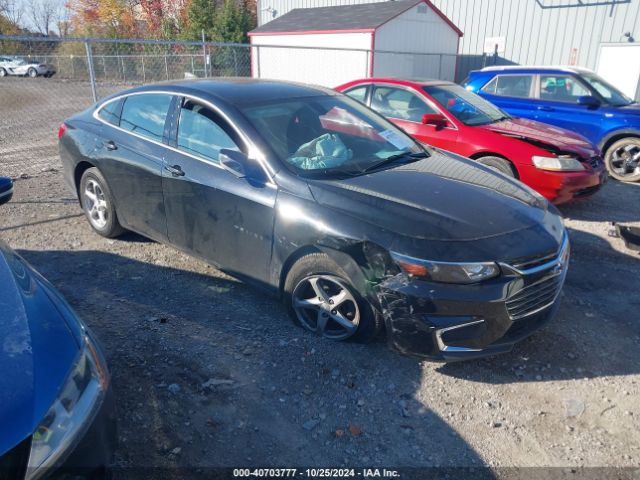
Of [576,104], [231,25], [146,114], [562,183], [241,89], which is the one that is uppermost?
[231,25]

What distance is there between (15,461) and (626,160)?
870 centimetres

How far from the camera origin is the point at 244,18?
31891 mm

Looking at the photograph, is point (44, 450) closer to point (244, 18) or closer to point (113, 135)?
point (113, 135)

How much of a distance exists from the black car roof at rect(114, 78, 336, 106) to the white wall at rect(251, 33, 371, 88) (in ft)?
38.0

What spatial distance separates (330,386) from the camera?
2988 millimetres

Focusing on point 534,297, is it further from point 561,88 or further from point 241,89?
point 561,88

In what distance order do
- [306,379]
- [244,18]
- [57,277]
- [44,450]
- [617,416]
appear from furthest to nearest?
1. [244,18]
2. [57,277]
3. [306,379]
4. [617,416]
5. [44,450]

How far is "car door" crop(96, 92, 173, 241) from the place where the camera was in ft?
13.4

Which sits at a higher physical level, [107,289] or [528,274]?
[528,274]

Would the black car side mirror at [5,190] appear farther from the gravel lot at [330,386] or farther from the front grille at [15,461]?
the front grille at [15,461]

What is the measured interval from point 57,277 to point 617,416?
170 inches

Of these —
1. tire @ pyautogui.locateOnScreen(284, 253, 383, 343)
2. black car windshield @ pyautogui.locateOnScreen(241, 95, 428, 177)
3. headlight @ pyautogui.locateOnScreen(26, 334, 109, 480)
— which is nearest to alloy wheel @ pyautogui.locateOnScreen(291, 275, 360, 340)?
tire @ pyautogui.locateOnScreen(284, 253, 383, 343)

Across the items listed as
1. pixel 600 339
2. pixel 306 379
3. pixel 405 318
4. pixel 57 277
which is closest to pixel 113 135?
pixel 57 277

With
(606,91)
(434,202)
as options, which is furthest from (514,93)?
(434,202)
